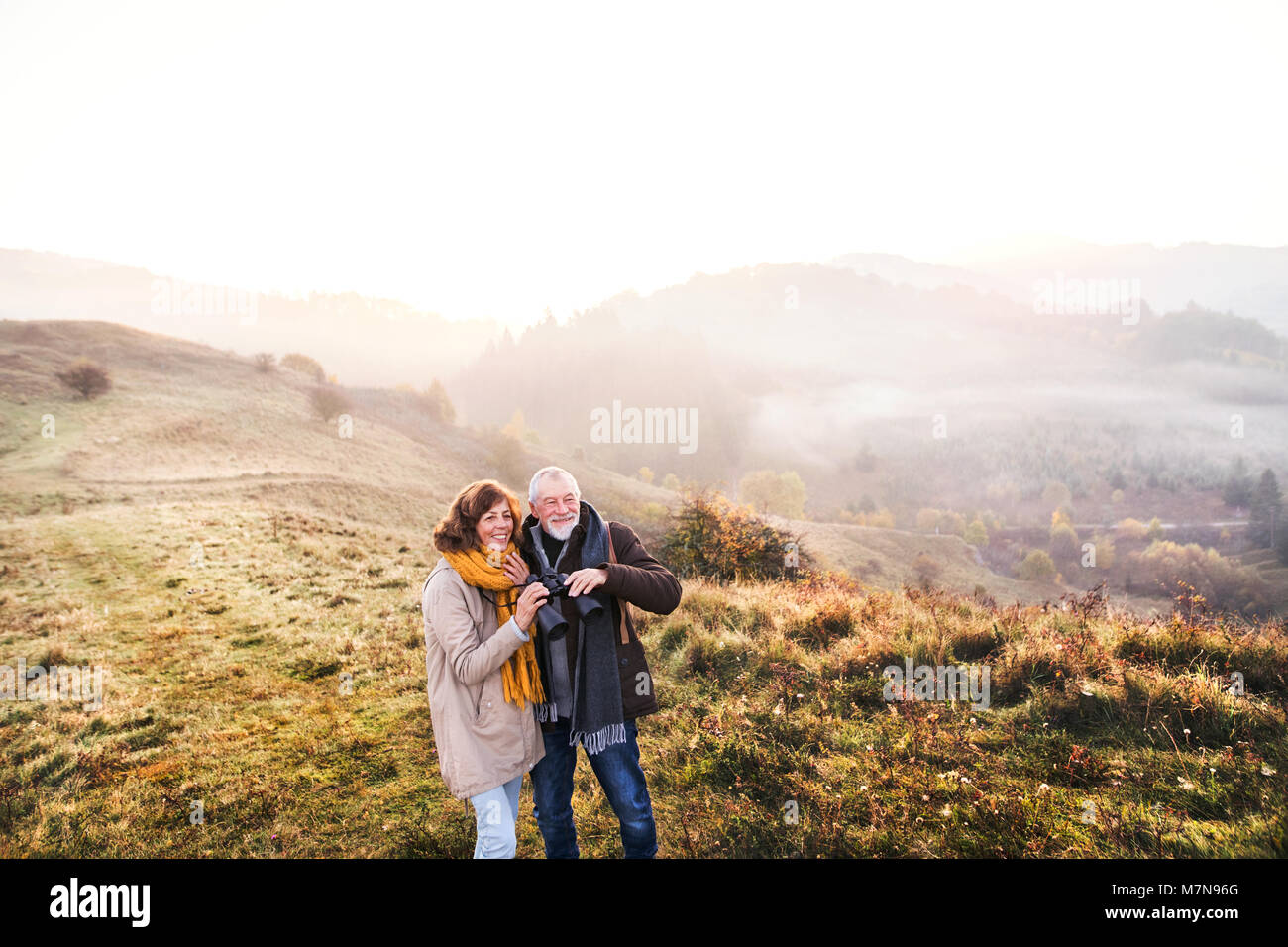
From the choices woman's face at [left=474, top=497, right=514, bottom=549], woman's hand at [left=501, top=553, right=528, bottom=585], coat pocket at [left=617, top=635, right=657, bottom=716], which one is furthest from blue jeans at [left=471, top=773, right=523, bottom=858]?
woman's face at [left=474, top=497, right=514, bottom=549]

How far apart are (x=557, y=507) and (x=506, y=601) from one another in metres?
0.63

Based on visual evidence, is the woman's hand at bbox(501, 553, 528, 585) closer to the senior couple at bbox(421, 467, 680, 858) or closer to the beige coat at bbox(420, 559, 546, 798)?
the senior couple at bbox(421, 467, 680, 858)

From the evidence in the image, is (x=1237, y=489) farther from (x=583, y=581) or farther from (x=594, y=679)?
(x=583, y=581)

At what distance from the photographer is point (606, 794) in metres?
3.61

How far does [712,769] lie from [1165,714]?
3896 mm

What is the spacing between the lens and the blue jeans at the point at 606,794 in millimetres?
3580

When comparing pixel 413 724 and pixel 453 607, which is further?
pixel 413 724

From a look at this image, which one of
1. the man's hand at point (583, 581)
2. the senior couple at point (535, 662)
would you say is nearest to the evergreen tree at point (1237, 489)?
the senior couple at point (535, 662)

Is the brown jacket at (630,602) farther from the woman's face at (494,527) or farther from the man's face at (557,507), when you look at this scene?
the woman's face at (494,527)

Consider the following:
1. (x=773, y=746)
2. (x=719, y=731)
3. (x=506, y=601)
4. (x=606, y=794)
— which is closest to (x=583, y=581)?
(x=506, y=601)

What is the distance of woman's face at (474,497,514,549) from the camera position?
3520mm
